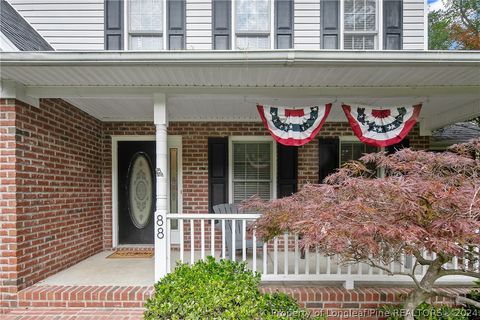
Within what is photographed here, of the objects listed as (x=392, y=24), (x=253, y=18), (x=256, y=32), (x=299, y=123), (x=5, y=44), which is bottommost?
(x=299, y=123)

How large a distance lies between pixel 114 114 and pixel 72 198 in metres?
1.47

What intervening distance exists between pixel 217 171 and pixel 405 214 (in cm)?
329

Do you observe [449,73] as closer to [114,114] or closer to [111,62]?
[111,62]

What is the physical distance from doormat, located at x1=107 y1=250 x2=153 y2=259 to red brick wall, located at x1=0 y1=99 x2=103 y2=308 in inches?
14.6

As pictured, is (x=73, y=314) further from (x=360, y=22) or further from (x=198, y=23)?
(x=360, y=22)

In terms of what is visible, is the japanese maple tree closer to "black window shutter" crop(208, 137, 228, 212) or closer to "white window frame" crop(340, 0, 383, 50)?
"black window shutter" crop(208, 137, 228, 212)

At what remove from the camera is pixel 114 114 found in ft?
15.4

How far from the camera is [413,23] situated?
4.58 m

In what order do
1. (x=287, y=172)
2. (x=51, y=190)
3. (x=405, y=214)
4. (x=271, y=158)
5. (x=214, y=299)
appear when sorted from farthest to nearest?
(x=271, y=158)
(x=287, y=172)
(x=51, y=190)
(x=214, y=299)
(x=405, y=214)

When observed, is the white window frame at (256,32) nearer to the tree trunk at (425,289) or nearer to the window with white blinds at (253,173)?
the window with white blinds at (253,173)

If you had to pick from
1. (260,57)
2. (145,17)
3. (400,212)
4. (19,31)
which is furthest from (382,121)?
(19,31)

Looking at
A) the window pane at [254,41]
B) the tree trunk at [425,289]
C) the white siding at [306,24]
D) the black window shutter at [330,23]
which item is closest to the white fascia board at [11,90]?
the window pane at [254,41]

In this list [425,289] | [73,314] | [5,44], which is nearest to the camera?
[425,289]

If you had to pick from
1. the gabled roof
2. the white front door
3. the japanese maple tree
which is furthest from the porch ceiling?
the white front door
